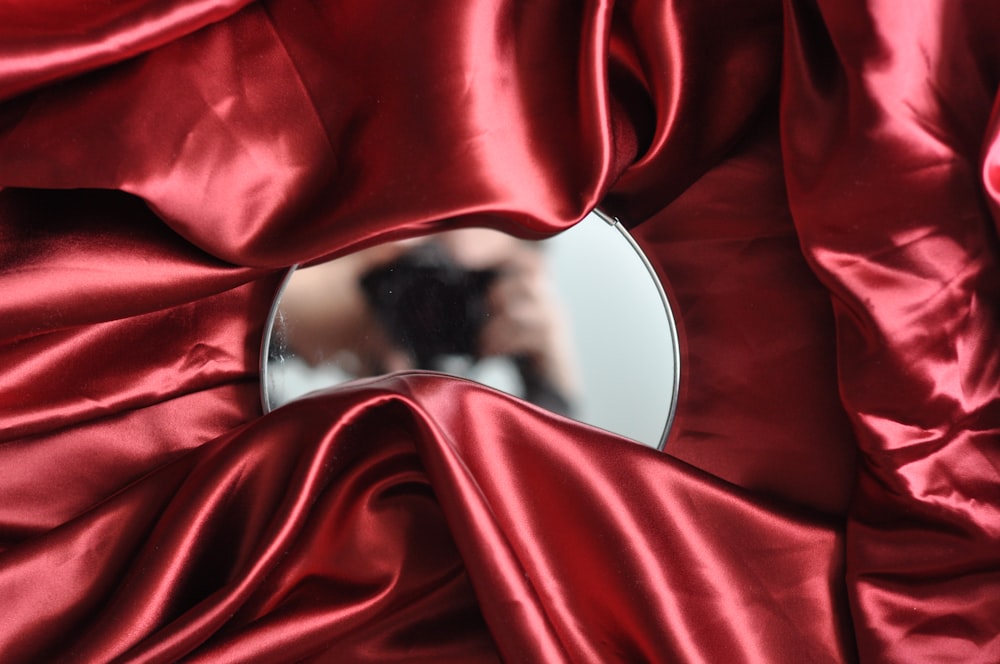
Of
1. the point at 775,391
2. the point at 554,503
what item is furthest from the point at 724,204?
the point at 554,503

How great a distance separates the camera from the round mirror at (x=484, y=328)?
2.12 ft

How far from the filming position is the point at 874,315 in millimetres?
555

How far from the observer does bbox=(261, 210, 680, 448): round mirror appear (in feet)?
2.12

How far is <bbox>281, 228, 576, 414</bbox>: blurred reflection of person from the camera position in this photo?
64 cm

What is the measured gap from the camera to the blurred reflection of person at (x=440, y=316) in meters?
0.64

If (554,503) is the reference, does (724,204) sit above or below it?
above

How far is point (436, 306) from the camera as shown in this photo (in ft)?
2.12

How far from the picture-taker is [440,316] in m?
0.65

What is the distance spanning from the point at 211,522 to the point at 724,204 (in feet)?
1.35

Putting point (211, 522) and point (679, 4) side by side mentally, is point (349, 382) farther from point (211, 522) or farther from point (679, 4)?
point (679, 4)

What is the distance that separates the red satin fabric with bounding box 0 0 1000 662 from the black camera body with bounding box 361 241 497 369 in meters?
0.04

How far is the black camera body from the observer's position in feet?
2.12

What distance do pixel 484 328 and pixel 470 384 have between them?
0.07 m

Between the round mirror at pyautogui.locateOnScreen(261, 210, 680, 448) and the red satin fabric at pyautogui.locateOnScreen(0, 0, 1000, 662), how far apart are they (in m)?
0.04
